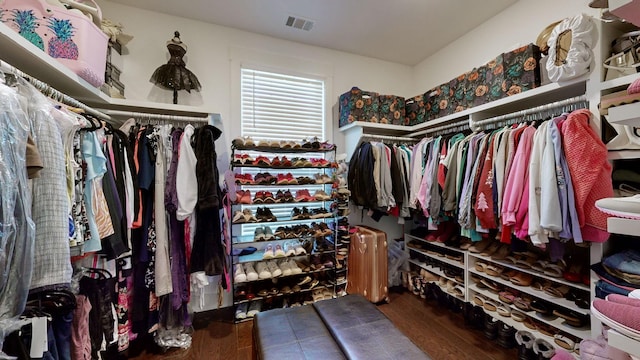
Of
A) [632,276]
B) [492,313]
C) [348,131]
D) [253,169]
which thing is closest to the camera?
[632,276]

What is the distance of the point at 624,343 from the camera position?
513mm

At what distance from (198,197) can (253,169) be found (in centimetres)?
78

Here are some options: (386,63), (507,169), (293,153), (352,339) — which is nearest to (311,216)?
(293,153)

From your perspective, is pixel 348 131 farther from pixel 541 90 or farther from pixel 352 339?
pixel 352 339

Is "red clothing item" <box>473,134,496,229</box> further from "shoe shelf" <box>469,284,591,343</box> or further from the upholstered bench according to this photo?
the upholstered bench

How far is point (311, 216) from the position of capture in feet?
7.57

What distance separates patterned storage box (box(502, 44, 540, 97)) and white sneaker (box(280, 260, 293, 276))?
7.52 feet

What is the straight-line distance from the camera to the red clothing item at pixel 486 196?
1.65m

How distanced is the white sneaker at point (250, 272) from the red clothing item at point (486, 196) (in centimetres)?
182

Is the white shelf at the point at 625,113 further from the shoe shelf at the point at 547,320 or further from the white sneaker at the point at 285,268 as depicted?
the white sneaker at the point at 285,268

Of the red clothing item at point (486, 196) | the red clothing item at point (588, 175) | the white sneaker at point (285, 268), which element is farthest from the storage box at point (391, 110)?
the white sneaker at point (285, 268)

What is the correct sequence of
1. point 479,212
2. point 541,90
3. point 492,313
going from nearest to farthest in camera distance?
1. point 541,90
2. point 479,212
3. point 492,313

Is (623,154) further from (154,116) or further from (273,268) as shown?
(154,116)

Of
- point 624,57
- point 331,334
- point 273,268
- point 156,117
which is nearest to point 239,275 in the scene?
point 273,268
